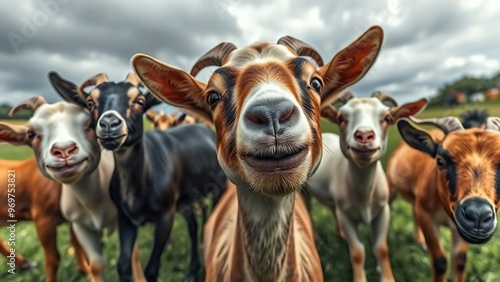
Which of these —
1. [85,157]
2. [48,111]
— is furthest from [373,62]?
[48,111]

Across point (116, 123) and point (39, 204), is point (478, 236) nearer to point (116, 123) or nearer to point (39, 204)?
point (116, 123)

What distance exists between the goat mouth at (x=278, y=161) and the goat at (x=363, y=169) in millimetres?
1755

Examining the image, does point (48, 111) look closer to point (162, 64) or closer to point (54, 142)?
point (54, 142)

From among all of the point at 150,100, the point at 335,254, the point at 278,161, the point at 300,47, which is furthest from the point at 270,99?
the point at 335,254

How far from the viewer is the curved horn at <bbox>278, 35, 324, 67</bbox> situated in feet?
8.27

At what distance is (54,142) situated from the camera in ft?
9.49

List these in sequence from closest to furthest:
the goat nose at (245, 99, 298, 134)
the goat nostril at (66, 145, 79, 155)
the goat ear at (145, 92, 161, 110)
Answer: the goat nose at (245, 99, 298, 134)
the goat nostril at (66, 145, 79, 155)
the goat ear at (145, 92, 161, 110)

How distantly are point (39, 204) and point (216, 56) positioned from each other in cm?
284

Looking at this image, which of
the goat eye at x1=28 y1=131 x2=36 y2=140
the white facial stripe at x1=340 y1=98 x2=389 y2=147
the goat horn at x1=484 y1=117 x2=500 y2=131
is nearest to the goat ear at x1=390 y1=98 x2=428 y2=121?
the white facial stripe at x1=340 y1=98 x2=389 y2=147

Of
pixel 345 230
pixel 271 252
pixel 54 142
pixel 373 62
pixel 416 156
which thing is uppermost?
pixel 373 62

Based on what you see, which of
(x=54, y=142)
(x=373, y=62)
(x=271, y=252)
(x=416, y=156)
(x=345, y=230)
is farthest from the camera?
(x=416, y=156)

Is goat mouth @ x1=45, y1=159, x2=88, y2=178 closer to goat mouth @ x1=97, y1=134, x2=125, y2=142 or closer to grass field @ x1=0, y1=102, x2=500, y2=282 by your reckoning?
goat mouth @ x1=97, y1=134, x2=125, y2=142

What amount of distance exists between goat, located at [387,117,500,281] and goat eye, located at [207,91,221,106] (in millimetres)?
2068

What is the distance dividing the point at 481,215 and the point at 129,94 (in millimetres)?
3141
